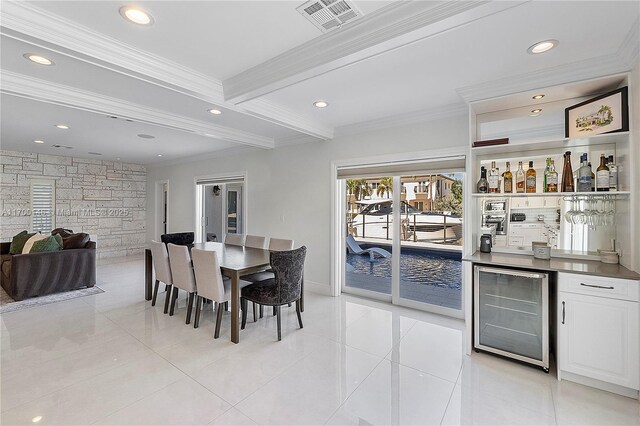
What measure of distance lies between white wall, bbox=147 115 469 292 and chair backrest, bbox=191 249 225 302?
1.92 metres

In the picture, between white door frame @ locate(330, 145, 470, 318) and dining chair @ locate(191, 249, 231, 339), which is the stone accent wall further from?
white door frame @ locate(330, 145, 470, 318)

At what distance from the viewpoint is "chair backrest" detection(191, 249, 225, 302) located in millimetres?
2998

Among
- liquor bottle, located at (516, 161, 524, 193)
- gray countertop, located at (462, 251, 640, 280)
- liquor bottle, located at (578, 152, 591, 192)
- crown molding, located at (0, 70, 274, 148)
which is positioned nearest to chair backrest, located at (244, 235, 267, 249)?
crown molding, located at (0, 70, 274, 148)

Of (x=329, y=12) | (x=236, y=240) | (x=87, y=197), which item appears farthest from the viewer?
(x=87, y=197)

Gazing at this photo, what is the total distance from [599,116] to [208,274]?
382 centimetres

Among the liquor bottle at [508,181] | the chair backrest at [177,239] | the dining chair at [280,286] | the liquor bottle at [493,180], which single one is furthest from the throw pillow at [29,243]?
the liquor bottle at [508,181]

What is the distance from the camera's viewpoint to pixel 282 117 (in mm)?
3652

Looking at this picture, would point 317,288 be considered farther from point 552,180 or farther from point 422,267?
point 552,180

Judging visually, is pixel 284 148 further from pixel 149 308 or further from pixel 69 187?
pixel 69 187

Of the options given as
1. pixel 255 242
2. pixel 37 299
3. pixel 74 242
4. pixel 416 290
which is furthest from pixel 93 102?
pixel 416 290

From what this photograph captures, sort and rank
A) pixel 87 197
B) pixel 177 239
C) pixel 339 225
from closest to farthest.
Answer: pixel 339 225
pixel 177 239
pixel 87 197

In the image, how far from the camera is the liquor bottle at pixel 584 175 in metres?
2.45

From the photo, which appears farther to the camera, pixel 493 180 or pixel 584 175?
pixel 493 180

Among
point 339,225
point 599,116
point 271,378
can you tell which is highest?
point 599,116
